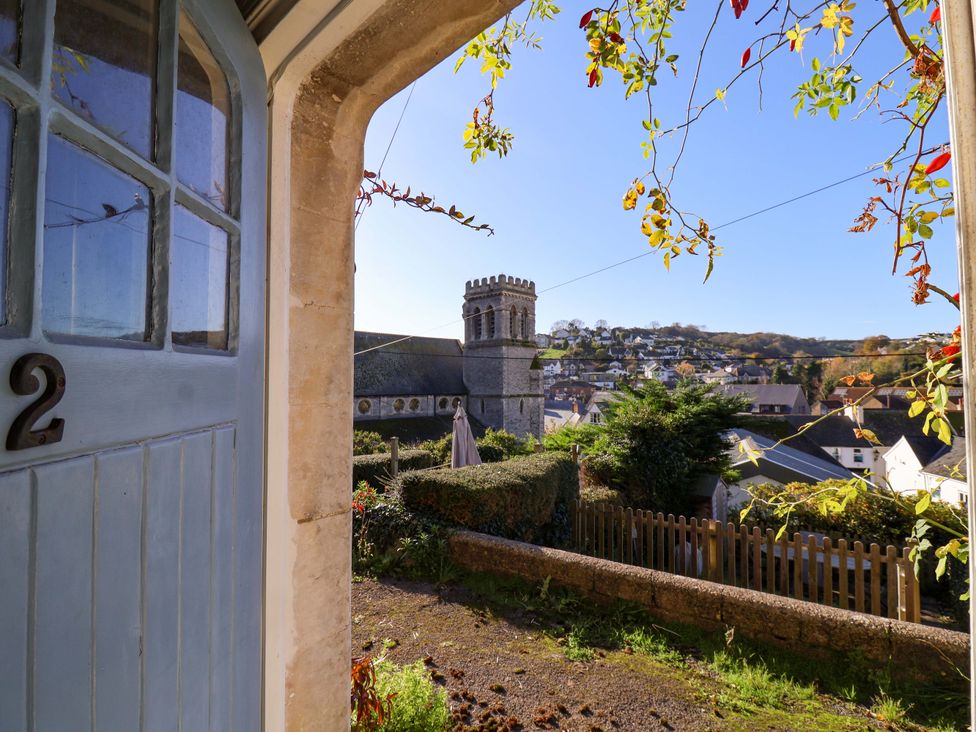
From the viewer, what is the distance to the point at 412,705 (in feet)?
8.52

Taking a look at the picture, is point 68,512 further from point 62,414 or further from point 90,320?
point 90,320

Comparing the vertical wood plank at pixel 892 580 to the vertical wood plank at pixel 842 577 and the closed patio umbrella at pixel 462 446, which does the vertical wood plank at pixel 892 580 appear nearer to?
the vertical wood plank at pixel 842 577

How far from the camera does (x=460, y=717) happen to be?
313cm

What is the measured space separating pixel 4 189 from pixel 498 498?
623 cm

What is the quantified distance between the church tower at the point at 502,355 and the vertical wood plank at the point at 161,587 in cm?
3022

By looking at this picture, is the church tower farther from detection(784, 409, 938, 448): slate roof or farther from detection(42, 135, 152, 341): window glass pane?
detection(42, 135, 152, 341): window glass pane

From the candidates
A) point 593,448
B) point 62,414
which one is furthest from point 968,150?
point 593,448

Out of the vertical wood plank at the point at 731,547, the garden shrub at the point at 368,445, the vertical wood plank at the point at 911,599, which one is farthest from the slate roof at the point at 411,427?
the vertical wood plank at the point at 911,599

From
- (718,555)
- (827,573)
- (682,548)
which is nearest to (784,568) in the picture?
(827,573)

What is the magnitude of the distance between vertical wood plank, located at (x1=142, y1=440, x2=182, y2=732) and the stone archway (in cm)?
56

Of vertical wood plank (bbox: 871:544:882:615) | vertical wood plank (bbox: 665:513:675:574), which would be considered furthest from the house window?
vertical wood plank (bbox: 665:513:675:574)

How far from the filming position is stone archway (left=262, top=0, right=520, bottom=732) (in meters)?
1.38

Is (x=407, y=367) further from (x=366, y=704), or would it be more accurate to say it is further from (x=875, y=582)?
(x=366, y=704)

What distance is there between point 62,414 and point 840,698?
4.62 meters
